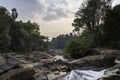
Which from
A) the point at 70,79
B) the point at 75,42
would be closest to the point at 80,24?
the point at 75,42

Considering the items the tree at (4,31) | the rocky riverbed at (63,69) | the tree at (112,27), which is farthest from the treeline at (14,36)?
the rocky riverbed at (63,69)

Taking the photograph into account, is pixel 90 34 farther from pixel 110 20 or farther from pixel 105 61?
pixel 105 61

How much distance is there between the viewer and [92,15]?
56125mm

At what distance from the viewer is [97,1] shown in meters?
55.2

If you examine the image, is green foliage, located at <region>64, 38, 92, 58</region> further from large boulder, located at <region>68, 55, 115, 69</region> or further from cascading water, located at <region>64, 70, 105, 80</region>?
cascading water, located at <region>64, 70, 105, 80</region>

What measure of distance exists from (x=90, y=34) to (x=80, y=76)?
142ft

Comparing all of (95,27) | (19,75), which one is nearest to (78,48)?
(95,27)

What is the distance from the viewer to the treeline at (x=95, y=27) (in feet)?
150

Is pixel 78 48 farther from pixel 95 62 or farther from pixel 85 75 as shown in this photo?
pixel 85 75

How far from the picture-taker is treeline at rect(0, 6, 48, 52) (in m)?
74.4

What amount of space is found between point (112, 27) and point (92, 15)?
9.81 meters

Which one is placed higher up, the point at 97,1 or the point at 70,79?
the point at 97,1

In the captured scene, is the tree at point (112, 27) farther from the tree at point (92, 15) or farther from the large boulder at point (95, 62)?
the large boulder at point (95, 62)

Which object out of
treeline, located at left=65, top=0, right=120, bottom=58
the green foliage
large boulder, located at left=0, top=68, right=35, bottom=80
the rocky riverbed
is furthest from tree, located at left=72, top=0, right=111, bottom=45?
large boulder, located at left=0, top=68, right=35, bottom=80
